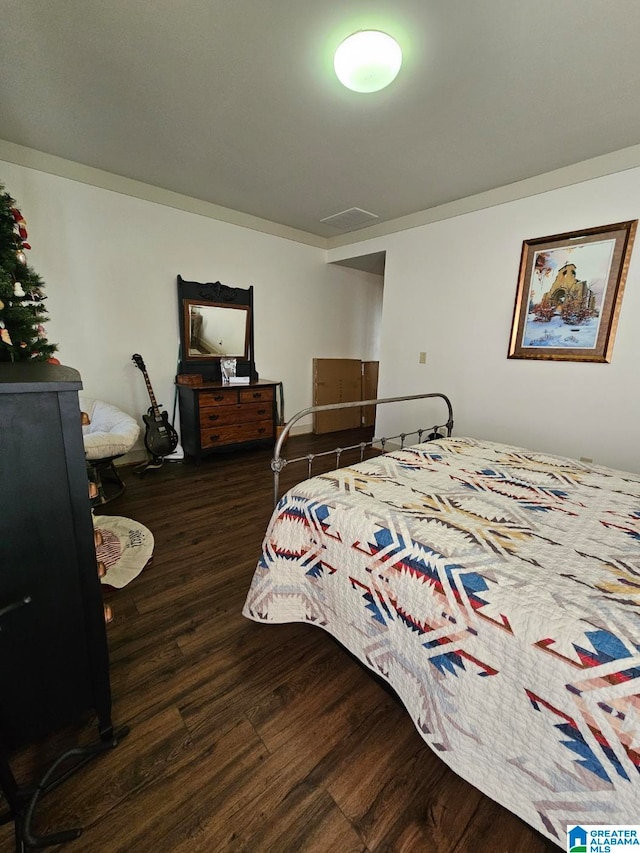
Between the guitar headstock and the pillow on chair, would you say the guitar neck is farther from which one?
the pillow on chair

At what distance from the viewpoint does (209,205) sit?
12.0 ft

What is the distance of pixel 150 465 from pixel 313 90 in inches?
130

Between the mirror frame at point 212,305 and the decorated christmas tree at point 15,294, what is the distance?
6.57 ft

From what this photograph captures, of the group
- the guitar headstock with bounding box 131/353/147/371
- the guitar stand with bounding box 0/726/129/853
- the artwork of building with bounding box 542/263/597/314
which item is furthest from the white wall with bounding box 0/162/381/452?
the guitar stand with bounding box 0/726/129/853

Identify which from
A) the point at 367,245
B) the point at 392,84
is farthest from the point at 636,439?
the point at 367,245

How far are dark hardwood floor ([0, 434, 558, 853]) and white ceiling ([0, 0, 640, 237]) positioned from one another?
2803 mm

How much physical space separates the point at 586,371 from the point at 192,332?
3.76 meters

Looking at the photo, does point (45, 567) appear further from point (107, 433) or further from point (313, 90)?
point (313, 90)

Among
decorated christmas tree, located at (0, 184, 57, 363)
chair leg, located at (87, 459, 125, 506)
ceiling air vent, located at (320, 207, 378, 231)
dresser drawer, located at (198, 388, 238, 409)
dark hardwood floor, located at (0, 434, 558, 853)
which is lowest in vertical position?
dark hardwood floor, located at (0, 434, 558, 853)

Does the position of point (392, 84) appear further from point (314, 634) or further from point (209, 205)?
point (314, 634)

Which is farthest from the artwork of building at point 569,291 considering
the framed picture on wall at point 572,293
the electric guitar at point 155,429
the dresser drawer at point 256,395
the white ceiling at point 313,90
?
the electric guitar at point 155,429

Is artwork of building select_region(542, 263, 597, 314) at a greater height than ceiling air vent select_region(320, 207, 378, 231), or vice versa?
ceiling air vent select_region(320, 207, 378, 231)

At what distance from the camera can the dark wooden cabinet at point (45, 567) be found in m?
0.84

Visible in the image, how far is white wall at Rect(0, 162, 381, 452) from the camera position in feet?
9.62
